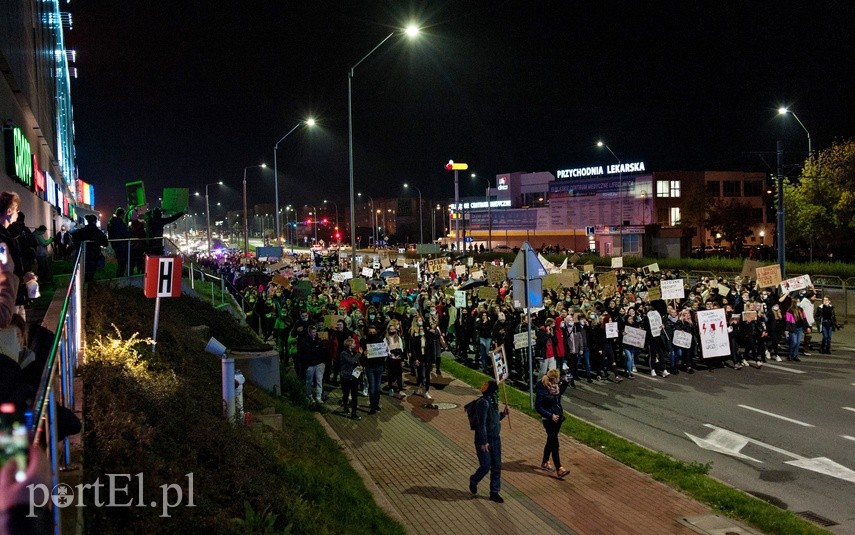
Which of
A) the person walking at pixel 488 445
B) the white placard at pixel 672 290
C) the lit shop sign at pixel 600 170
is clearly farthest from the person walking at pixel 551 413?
the lit shop sign at pixel 600 170

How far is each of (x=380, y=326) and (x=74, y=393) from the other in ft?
32.2

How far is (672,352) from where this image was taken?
58.2 feet

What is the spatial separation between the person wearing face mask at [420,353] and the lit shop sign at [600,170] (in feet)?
200

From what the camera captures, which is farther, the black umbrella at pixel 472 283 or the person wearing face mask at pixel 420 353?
the black umbrella at pixel 472 283

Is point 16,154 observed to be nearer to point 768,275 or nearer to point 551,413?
point 551,413

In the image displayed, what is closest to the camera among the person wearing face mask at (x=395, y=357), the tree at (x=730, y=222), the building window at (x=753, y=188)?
the person wearing face mask at (x=395, y=357)

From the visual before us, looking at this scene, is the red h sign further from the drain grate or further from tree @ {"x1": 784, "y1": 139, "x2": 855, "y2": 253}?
tree @ {"x1": 784, "y1": 139, "x2": 855, "y2": 253}

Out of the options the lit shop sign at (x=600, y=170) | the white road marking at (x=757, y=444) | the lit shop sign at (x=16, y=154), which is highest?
the lit shop sign at (x=600, y=170)

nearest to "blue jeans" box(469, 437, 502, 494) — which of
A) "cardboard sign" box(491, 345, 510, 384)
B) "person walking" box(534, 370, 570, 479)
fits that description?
"person walking" box(534, 370, 570, 479)

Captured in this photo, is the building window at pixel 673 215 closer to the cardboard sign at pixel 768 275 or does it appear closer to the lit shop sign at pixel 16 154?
the cardboard sign at pixel 768 275

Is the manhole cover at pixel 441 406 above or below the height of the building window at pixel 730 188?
below

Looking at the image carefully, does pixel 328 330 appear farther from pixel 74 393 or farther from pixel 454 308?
pixel 74 393

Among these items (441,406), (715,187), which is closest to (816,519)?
(441,406)

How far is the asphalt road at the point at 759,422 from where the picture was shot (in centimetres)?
988
